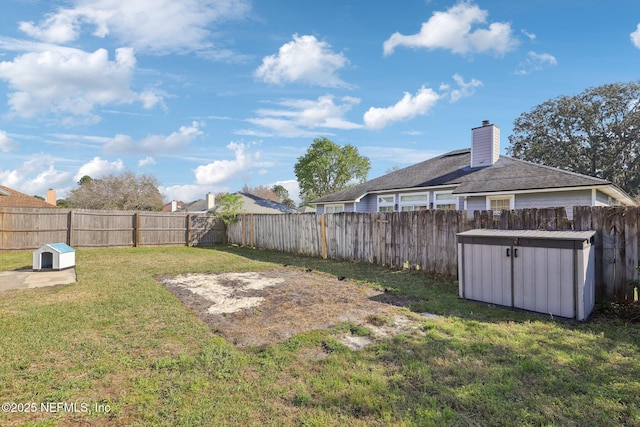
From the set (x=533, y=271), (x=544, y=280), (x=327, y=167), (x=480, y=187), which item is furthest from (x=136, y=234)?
(x=327, y=167)

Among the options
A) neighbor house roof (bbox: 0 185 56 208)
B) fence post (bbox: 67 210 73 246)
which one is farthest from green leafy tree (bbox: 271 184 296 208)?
fence post (bbox: 67 210 73 246)

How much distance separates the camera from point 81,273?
7789mm

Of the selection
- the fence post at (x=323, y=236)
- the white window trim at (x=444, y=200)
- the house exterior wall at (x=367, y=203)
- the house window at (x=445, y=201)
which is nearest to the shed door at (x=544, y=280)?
the fence post at (x=323, y=236)

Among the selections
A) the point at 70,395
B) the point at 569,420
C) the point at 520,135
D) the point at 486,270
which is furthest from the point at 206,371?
the point at 520,135

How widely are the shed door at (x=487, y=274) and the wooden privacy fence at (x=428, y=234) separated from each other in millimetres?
1457

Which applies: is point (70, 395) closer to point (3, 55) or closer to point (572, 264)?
point (572, 264)

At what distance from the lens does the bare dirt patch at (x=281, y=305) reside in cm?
378

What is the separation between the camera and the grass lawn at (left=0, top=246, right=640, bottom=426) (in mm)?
2127

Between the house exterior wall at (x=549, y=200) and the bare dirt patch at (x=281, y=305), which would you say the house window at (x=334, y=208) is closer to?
the house exterior wall at (x=549, y=200)

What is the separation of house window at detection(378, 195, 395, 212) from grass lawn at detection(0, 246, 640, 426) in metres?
10.9

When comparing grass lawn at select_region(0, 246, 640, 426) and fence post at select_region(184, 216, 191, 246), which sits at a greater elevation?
fence post at select_region(184, 216, 191, 246)

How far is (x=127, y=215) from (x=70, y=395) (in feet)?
49.0

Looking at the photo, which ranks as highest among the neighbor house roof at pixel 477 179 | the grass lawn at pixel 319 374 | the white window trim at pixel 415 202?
the neighbor house roof at pixel 477 179

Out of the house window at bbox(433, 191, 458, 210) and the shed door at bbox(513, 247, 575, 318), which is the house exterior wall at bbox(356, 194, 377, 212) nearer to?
the house window at bbox(433, 191, 458, 210)
